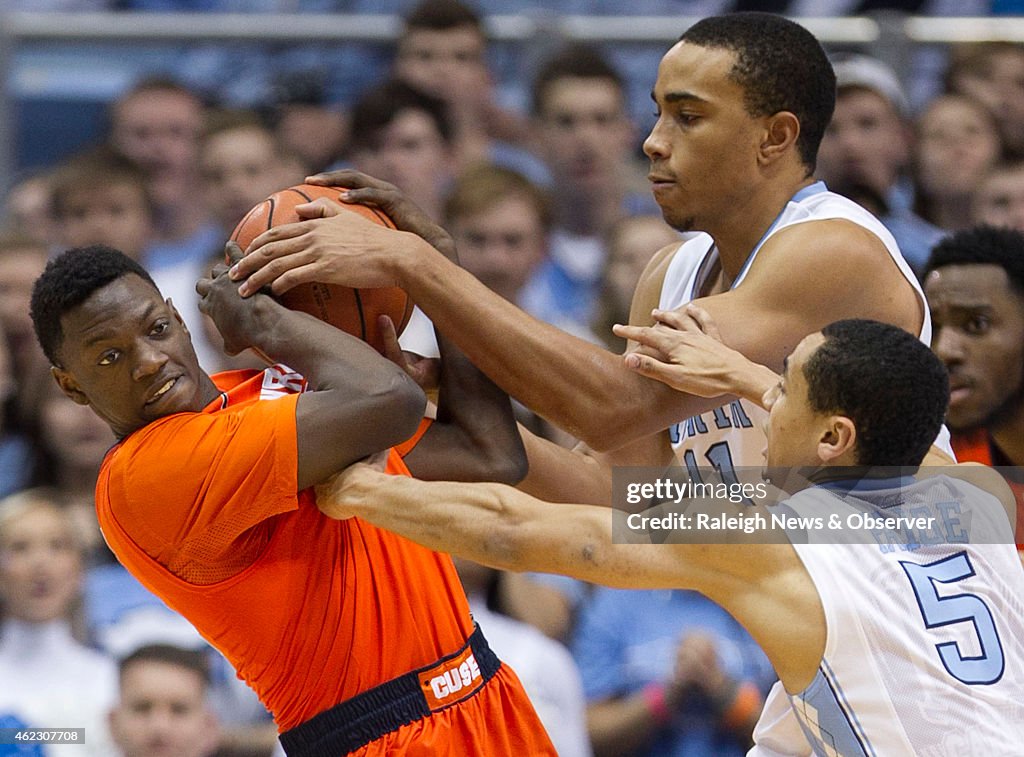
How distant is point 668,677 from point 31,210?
3.71m

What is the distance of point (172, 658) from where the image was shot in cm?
573

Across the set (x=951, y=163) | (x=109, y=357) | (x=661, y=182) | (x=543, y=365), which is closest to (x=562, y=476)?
(x=543, y=365)

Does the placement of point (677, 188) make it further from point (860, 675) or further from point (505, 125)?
point (505, 125)

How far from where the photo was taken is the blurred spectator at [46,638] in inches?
224

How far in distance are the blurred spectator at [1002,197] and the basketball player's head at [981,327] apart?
3.87 ft

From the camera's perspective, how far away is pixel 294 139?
295 inches

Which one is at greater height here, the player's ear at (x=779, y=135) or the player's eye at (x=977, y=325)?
the player's ear at (x=779, y=135)

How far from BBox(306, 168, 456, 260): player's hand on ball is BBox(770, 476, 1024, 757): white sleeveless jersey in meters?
1.13

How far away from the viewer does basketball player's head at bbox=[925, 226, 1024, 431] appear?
5.75 m

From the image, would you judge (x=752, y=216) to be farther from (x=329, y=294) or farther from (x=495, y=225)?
(x=495, y=225)

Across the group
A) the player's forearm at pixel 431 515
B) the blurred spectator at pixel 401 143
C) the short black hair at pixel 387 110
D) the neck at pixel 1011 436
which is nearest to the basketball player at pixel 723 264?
the player's forearm at pixel 431 515

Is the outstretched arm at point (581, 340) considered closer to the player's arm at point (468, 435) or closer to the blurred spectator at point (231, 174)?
the player's arm at point (468, 435)

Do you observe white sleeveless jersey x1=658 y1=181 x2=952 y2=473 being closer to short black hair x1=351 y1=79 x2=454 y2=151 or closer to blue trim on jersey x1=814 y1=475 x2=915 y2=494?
blue trim on jersey x1=814 y1=475 x2=915 y2=494

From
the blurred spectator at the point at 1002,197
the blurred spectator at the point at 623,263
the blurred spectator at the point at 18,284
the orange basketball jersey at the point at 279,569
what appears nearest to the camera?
the orange basketball jersey at the point at 279,569
